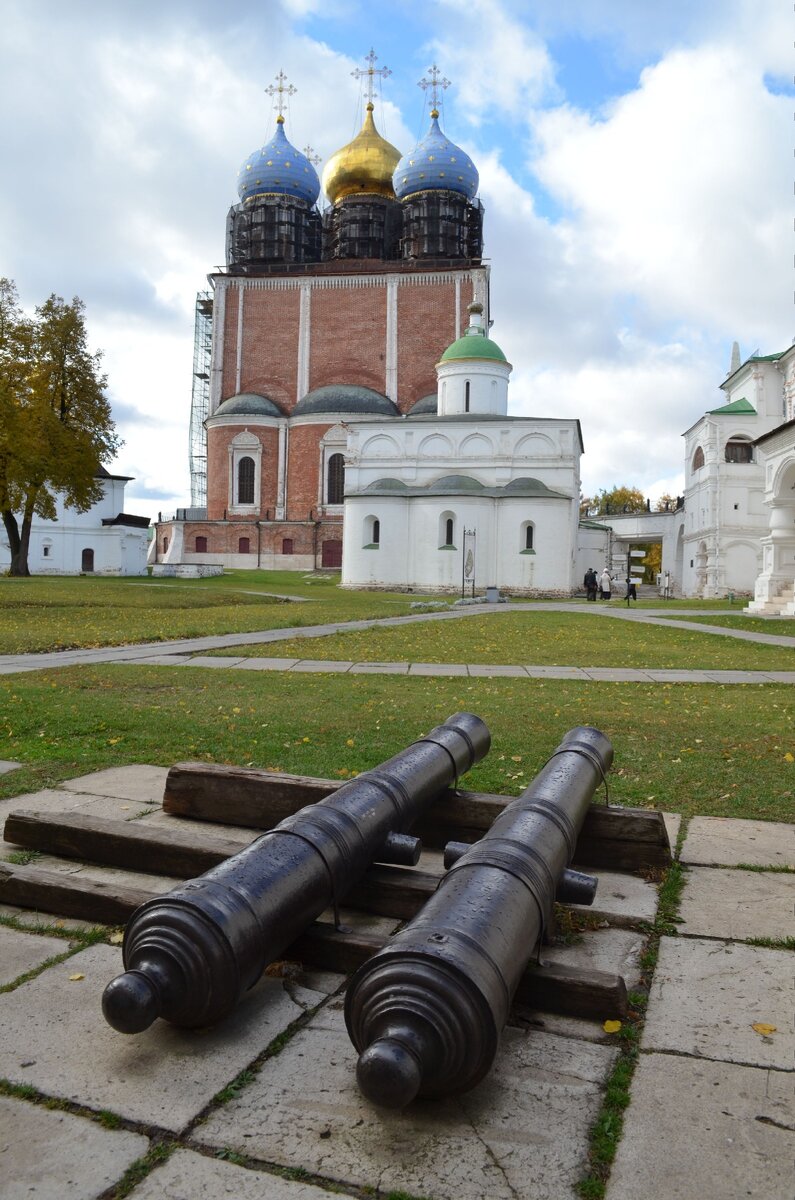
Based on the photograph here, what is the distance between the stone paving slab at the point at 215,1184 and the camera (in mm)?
1746

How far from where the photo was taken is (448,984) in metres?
1.94

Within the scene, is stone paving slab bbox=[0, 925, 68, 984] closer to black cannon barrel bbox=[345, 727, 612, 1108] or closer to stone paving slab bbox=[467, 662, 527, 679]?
black cannon barrel bbox=[345, 727, 612, 1108]

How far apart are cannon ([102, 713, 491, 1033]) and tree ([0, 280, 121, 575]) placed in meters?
20.8

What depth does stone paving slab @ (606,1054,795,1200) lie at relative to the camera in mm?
1781

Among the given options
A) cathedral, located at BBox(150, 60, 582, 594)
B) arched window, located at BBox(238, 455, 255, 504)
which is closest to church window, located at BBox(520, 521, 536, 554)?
cathedral, located at BBox(150, 60, 582, 594)

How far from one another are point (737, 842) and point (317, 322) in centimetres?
5576

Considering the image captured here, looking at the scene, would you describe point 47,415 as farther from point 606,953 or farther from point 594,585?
point 606,953

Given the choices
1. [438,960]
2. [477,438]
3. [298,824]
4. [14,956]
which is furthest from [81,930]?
[477,438]

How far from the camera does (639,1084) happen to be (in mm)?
2146

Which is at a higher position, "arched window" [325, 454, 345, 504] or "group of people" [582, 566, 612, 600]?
"arched window" [325, 454, 345, 504]

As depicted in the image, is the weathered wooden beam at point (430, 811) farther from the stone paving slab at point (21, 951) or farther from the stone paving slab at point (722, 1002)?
the stone paving slab at point (21, 951)

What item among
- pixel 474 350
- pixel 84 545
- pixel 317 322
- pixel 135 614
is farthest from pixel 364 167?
pixel 135 614

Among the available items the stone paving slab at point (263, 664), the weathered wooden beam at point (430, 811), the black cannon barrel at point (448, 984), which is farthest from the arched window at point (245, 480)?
the black cannon barrel at point (448, 984)

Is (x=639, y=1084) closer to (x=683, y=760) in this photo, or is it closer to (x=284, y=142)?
(x=683, y=760)
